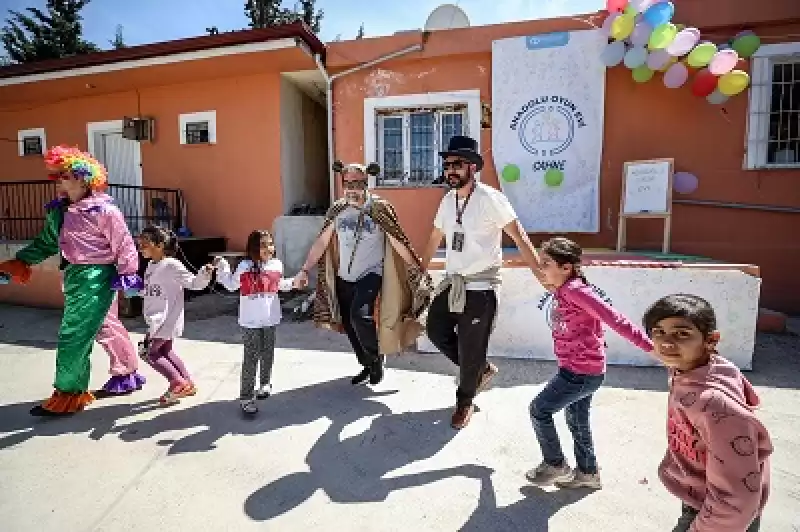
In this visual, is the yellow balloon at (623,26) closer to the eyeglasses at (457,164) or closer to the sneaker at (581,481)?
the eyeglasses at (457,164)

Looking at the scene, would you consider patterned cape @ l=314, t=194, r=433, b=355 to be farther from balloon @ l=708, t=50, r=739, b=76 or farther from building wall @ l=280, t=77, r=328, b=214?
building wall @ l=280, t=77, r=328, b=214

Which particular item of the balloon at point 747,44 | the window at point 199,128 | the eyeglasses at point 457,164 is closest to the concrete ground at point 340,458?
the eyeglasses at point 457,164

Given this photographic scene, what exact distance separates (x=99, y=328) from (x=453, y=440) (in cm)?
276

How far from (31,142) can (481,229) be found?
1105cm

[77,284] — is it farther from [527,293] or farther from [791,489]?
[791,489]

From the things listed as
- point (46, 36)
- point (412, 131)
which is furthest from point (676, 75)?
point (46, 36)

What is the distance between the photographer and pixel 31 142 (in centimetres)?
955

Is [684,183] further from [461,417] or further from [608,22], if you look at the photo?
[461,417]

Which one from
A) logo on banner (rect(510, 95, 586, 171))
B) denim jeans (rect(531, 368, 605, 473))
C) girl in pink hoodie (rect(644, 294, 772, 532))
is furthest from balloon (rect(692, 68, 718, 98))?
girl in pink hoodie (rect(644, 294, 772, 532))

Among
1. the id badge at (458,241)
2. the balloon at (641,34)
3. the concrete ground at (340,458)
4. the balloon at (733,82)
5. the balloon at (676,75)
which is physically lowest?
the concrete ground at (340,458)

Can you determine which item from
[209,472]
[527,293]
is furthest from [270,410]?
[527,293]

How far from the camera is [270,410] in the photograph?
3268mm

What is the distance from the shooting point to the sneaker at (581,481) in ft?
7.23

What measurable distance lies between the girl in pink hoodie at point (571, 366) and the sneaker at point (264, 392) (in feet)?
6.78
